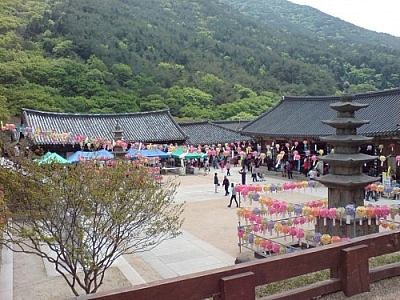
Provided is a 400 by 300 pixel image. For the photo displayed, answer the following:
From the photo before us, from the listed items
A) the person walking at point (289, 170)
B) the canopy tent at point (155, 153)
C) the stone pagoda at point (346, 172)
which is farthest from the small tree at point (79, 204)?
the canopy tent at point (155, 153)

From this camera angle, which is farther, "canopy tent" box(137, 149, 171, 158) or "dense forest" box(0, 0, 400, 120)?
"dense forest" box(0, 0, 400, 120)

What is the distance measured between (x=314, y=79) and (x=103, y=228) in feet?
275

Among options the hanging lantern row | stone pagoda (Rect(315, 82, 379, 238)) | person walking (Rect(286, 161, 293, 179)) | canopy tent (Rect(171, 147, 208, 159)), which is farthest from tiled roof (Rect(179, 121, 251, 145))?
the hanging lantern row

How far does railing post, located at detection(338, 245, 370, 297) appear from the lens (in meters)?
4.47

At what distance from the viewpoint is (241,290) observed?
3715 mm

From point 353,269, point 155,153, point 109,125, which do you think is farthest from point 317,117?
point 353,269

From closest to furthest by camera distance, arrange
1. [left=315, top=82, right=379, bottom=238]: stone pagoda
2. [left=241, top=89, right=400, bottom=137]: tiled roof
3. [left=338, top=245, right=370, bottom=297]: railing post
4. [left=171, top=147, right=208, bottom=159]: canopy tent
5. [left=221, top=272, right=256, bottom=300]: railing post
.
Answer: [left=221, top=272, right=256, bottom=300]: railing post < [left=338, top=245, right=370, bottom=297]: railing post < [left=315, top=82, right=379, bottom=238]: stone pagoda < [left=241, top=89, right=400, bottom=137]: tiled roof < [left=171, top=147, right=208, bottom=159]: canopy tent

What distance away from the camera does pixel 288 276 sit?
4.12 metres

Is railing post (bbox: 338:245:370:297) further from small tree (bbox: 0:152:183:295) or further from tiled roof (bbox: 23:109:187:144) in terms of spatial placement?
tiled roof (bbox: 23:109:187:144)

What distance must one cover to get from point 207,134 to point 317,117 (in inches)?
604

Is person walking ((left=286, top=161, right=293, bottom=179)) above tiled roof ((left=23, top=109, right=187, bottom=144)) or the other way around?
the other way around

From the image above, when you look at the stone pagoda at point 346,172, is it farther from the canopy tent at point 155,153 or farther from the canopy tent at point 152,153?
the canopy tent at point 155,153

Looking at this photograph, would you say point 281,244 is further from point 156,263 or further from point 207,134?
point 207,134

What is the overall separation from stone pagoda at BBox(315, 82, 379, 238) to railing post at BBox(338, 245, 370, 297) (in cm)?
848
